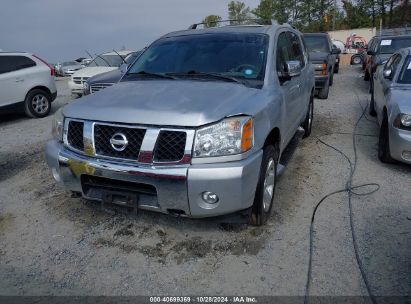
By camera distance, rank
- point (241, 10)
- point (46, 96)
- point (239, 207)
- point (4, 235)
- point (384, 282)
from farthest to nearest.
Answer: point (241, 10), point (46, 96), point (4, 235), point (239, 207), point (384, 282)

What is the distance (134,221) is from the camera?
12.6 ft

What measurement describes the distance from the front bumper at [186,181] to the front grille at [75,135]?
123 millimetres

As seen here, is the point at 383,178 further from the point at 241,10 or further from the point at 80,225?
the point at 241,10

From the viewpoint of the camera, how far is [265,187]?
11.6 feet

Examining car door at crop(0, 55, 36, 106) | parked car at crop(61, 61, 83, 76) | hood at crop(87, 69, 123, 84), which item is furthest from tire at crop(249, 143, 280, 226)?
parked car at crop(61, 61, 83, 76)

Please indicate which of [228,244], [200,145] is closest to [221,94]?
[200,145]

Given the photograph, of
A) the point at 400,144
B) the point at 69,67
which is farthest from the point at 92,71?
the point at 69,67

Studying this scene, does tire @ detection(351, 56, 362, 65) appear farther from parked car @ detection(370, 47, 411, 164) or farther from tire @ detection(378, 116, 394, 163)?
tire @ detection(378, 116, 394, 163)

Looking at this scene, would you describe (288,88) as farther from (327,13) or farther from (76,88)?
(327,13)

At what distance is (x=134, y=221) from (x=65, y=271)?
2.96ft

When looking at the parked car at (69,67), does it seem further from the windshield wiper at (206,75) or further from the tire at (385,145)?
the tire at (385,145)

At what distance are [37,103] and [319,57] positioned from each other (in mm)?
7508

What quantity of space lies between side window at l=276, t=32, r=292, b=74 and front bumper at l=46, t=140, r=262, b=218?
144cm

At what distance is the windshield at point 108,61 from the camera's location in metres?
13.0
